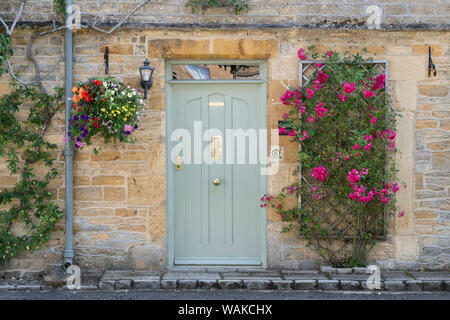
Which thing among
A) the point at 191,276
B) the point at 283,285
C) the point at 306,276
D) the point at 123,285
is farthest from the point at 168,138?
the point at 306,276

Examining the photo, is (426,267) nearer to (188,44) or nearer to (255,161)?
(255,161)

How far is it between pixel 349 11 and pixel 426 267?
3.23 metres

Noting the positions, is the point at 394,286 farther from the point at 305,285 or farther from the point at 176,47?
the point at 176,47

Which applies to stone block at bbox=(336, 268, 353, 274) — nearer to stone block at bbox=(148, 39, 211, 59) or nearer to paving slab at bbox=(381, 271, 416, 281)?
paving slab at bbox=(381, 271, 416, 281)

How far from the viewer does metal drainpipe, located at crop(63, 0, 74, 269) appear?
5793 mm

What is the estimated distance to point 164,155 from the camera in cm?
598

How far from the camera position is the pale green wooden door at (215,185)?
6.13m

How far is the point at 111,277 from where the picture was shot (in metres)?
5.64

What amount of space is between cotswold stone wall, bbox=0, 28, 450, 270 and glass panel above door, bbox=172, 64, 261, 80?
0.61ft

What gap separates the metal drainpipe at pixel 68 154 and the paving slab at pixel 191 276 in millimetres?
1192

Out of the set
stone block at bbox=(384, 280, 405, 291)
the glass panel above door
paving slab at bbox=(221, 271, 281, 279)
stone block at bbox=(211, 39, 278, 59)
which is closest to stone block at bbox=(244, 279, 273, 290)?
paving slab at bbox=(221, 271, 281, 279)

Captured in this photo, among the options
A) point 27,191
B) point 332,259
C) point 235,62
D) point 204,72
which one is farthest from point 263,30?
point 27,191

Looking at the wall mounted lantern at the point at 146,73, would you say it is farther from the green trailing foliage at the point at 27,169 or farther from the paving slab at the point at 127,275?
the paving slab at the point at 127,275

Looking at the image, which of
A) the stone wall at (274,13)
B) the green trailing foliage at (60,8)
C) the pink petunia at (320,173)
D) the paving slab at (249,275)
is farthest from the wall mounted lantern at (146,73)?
the paving slab at (249,275)
